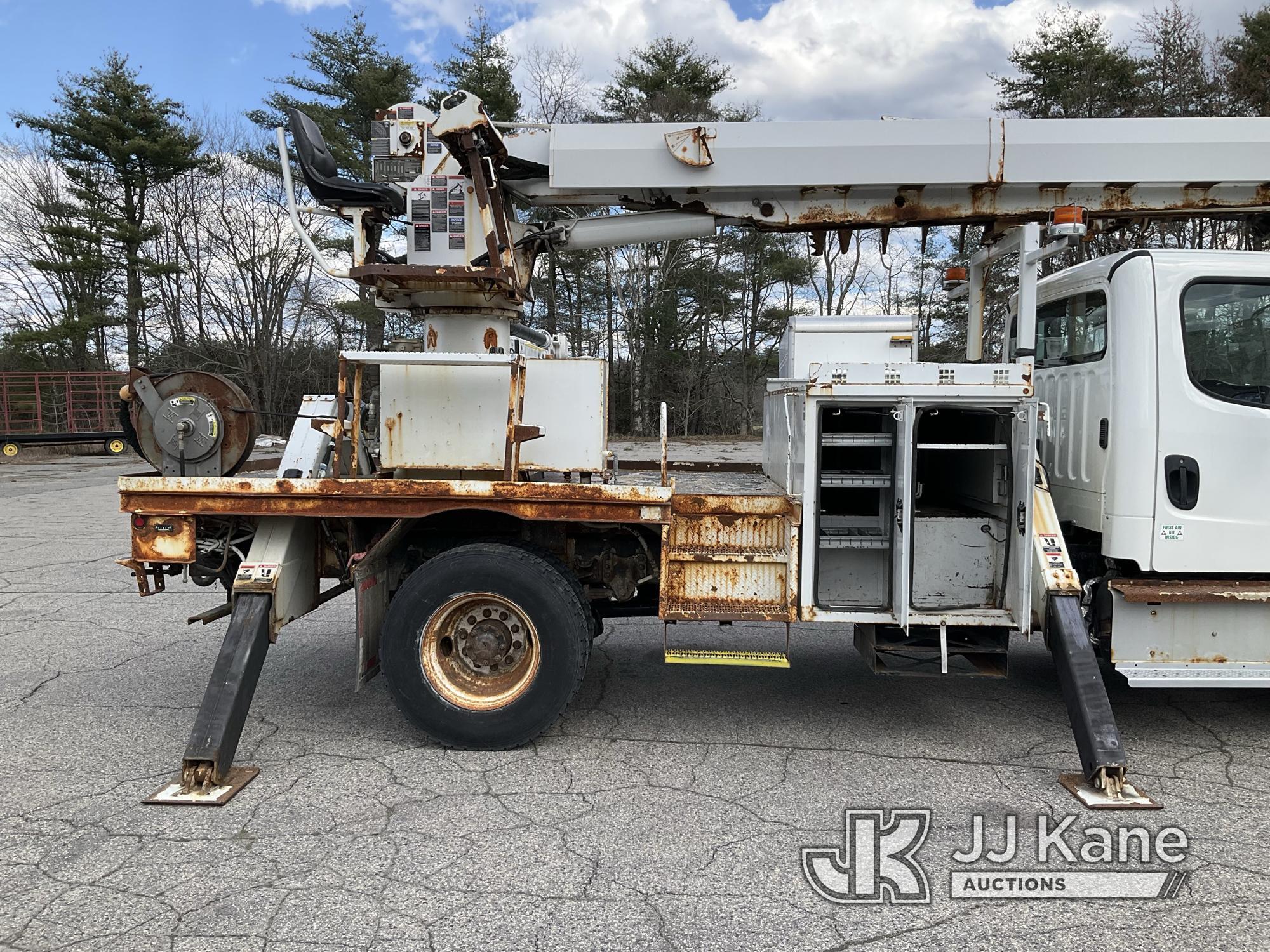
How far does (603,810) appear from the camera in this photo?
3.67 m

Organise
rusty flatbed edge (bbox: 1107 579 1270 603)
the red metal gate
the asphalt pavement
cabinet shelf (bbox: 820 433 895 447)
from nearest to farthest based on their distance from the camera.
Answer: the asphalt pavement, rusty flatbed edge (bbox: 1107 579 1270 603), cabinet shelf (bbox: 820 433 895 447), the red metal gate

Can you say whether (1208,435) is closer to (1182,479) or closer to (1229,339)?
(1182,479)

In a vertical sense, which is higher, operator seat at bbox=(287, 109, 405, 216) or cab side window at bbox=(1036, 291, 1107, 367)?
operator seat at bbox=(287, 109, 405, 216)

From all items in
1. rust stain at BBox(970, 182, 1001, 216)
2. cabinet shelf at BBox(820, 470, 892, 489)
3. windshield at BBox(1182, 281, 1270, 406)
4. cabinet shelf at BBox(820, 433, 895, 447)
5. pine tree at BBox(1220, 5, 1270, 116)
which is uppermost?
pine tree at BBox(1220, 5, 1270, 116)

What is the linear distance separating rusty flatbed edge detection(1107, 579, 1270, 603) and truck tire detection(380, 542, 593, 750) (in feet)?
8.95

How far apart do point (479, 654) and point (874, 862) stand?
7.03ft

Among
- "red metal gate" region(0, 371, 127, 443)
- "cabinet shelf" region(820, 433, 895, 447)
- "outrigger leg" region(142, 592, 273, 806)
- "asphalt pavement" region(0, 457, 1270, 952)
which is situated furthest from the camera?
"red metal gate" region(0, 371, 127, 443)

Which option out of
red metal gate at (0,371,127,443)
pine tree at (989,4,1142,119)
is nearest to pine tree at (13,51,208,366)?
red metal gate at (0,371,127,443)

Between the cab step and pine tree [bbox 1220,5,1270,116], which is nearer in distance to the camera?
the cab step

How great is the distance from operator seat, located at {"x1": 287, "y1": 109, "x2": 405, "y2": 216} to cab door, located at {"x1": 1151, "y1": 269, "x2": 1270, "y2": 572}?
4039mm

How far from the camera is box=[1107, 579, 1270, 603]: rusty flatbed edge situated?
4.08 metres

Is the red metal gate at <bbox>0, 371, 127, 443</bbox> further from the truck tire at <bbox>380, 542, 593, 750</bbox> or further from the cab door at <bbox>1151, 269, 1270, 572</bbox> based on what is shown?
the cab door at <bbox>1151, 269, 1270, 572</bbox>

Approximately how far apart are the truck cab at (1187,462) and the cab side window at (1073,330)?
105mm

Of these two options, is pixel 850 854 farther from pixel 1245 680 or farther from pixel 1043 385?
pixel 1043 385
